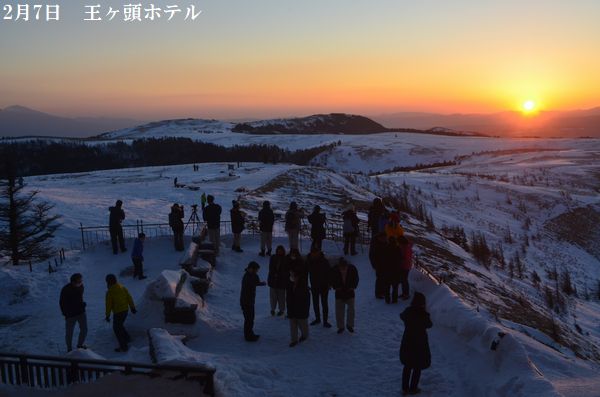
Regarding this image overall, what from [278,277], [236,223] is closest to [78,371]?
[278,277]

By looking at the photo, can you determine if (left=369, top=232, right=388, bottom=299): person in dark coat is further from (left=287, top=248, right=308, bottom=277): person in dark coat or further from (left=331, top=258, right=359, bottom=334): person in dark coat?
(left=287, top=248, right=308, bottom=277): person in dark coat

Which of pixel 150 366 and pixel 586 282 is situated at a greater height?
pixel 150 366

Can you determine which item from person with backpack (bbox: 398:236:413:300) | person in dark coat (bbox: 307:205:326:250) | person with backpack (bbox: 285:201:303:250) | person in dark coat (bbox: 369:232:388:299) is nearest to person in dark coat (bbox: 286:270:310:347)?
person in dark coat (bbox: 369:232:388:299)

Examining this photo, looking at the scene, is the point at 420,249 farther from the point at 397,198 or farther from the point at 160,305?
the point at 397,198

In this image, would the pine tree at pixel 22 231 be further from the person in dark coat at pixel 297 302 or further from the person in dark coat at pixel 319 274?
the person in dark coat at pixel 297 302

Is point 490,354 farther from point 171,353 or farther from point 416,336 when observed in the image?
point 171,353

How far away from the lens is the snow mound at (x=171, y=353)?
7398 millimetres

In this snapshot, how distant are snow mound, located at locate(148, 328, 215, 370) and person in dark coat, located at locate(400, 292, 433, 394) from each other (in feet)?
9.21

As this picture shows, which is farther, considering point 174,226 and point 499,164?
point 499,164

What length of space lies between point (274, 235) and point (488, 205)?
22576 mm

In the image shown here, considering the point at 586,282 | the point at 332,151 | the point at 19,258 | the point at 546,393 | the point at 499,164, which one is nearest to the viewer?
the point at 546,393

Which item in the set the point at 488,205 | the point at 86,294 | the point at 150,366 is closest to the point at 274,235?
the point at 86,294

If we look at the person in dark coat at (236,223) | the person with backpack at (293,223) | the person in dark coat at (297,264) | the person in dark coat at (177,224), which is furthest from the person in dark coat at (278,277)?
the person in dark coat at (177,224)

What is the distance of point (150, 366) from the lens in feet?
23.3
